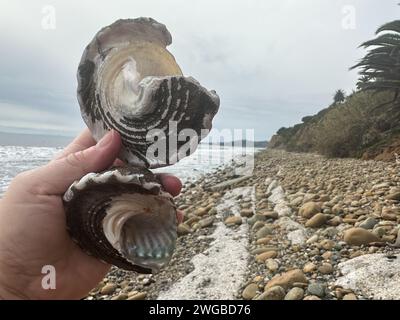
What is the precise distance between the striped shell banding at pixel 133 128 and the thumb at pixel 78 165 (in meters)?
0.08

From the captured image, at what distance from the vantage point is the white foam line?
4.83 meters

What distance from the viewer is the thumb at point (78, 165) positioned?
234 centimetres

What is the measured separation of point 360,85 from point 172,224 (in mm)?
17742

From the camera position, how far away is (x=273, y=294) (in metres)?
4.29

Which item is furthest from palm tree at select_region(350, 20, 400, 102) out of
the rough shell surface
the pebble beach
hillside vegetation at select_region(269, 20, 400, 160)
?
the rough shell surface

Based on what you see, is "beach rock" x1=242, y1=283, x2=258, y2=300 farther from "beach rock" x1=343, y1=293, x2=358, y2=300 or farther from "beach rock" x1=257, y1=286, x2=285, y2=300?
"beach rock" x1=343, y1=293, x2=358, y2=300

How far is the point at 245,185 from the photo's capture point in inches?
553

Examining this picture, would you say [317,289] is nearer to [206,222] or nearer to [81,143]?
[81,143]

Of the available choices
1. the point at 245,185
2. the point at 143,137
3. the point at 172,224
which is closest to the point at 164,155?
the point at 143,137

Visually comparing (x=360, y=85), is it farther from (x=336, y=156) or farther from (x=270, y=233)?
(x=270, y=233)

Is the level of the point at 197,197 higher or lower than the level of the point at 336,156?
lower

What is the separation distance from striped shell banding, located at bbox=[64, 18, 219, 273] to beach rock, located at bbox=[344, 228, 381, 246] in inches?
147

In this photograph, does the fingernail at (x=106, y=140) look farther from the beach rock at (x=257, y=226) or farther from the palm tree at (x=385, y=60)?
the palm tree at (x=385, y=60)

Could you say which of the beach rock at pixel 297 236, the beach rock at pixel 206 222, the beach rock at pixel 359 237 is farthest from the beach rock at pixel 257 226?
the beach rock at pixel 359 237
